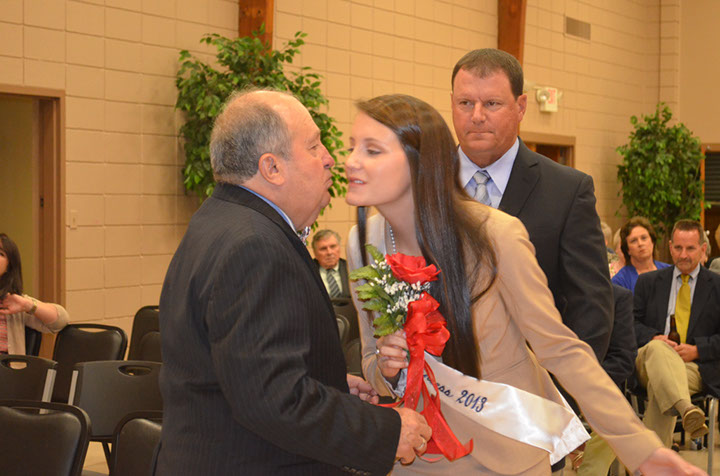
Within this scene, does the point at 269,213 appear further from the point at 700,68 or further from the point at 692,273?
the point at 700,68

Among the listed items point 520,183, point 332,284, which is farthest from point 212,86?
point 520,183

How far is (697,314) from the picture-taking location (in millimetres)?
5469

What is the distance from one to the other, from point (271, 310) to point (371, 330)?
0.61 meters

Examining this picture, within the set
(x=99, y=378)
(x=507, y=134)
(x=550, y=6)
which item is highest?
(x=550, y=6)

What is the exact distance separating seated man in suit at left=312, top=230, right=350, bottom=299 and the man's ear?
17.9 feet

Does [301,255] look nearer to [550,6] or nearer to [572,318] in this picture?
[572,318]

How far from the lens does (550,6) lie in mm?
11188

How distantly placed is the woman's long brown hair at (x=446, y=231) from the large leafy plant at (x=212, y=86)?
475cm

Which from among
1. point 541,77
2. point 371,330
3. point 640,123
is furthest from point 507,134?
point 640,123

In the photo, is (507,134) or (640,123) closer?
(507,134)

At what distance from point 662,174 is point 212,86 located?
6932 mm

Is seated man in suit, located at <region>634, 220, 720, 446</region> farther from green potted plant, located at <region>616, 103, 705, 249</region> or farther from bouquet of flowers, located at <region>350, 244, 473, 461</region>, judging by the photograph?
green potted plant, located at <region>616, 103, 705, 249</region>

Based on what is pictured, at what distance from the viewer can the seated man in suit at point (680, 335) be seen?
4965mm

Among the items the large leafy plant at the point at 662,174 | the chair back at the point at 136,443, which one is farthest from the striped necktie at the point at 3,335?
the large leafy plant at the point at 662,174
